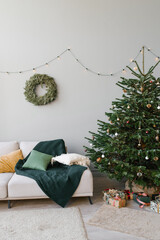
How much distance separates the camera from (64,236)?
203 cm

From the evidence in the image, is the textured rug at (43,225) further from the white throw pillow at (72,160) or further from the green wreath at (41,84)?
the green wreath at (41,84)

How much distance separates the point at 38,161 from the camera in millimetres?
3014

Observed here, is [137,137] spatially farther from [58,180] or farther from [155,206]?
[58,180]

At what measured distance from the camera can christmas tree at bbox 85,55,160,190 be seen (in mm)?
2629

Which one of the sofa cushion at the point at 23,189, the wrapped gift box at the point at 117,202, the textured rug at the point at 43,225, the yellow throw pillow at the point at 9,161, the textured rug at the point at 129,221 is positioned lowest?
the textured rug at the point at 43,225

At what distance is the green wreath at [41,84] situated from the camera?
362 cm

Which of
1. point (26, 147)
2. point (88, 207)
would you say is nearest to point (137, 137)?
point (88, 207)

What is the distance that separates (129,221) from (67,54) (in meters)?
2.82

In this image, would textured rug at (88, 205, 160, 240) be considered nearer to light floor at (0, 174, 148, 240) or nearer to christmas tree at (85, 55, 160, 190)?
light floor at (0, 174, 148, 240)

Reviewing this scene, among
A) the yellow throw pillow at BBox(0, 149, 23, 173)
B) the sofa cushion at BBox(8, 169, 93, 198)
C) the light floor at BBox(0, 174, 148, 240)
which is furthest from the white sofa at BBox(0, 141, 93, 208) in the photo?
the yellow throw pillow at BBox(0, 149, 23, 173)

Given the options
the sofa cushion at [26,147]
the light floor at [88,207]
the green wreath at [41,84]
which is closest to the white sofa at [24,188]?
the light floor at [88,207]

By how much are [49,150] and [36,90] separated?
1.12 metres

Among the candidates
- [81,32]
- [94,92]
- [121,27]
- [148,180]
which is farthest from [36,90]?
[148,180]

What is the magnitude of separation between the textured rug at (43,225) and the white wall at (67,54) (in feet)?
4.92
